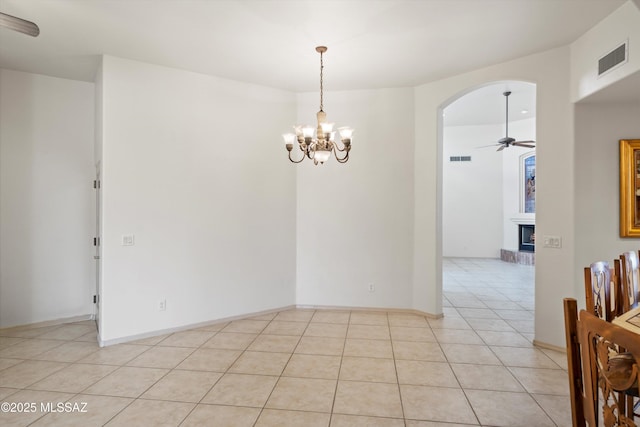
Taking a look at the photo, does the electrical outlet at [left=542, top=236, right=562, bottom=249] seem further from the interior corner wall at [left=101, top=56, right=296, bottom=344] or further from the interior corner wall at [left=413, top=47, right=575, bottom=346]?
the interior corner wall at [left=101, top=56, right=296, bottom=344]

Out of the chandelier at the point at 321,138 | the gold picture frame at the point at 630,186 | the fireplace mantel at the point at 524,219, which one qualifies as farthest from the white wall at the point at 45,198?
the fireplace mantel at the point at 524,219

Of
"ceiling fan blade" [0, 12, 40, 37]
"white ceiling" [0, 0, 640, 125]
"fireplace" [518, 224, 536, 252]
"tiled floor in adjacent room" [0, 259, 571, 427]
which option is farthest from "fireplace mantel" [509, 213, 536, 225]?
"ceiling fan blade" [0, 12, 40, 37]

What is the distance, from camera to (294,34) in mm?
3193

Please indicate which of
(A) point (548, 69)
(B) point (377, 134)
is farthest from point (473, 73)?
(B) point (377, 134)

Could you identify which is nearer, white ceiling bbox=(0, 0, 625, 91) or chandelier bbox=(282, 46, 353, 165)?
white ceiling bbox=(0, 0, 625, 91)

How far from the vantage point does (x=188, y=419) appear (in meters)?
2.29

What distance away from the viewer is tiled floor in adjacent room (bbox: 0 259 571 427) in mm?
2334

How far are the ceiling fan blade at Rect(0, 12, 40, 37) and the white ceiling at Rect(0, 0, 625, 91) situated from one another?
1.57ft

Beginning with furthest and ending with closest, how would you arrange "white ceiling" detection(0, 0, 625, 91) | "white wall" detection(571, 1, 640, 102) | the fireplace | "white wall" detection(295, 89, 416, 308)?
the fireplace
"white wall" detection(295, 89, 416, 308)
"white ceiling" detection(0, 0, 625, 91)
"white wall" detection(571, 1, 640, 102)

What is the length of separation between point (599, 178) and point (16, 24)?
17.1ft

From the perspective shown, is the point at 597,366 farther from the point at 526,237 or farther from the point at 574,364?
the point at 526,237

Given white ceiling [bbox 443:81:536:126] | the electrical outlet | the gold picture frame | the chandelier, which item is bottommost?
the electrical outlet

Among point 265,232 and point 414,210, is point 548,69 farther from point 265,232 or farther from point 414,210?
point 265,232

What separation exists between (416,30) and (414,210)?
7.69 ft
